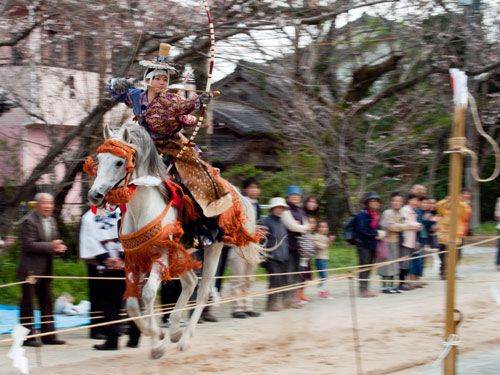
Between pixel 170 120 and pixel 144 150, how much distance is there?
44cm

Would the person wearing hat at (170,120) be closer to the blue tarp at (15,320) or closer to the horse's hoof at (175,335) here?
the horse's hoof at (175,335)

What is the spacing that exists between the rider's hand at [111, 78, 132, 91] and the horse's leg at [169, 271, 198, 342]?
1.85 m

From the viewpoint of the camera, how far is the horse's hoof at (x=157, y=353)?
227 inches

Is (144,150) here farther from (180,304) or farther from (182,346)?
(182,346)

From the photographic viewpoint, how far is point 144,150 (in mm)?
5625

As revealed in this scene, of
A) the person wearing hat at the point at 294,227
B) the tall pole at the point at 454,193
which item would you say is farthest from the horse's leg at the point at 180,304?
the tall pole at the point at 454,193

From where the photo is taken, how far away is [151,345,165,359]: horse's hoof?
5.76m

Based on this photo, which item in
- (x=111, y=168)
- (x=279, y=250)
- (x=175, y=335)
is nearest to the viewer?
(x=111, y=168)

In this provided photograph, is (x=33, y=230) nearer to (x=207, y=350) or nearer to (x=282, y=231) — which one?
(x=207, y=350)

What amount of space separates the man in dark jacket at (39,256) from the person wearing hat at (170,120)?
1.55 metres

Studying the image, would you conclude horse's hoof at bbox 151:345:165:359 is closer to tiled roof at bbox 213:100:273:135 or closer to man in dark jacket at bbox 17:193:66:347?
man in dark jacket at bbox 17:193:66:347

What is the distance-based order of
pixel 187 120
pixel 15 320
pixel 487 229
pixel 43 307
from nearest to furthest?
pixel 187 120 < pixel 43 307 < pixel 15 320 < pixel 487 229

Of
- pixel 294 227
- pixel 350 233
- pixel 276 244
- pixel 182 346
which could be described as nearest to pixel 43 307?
pixel 182 346

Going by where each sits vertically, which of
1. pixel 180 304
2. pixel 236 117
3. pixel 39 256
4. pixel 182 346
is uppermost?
pixel 236 117
